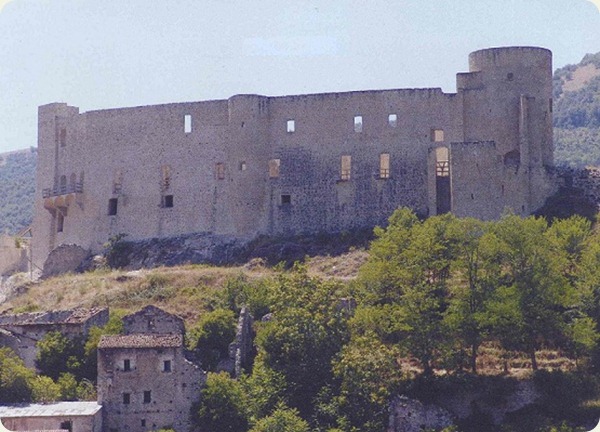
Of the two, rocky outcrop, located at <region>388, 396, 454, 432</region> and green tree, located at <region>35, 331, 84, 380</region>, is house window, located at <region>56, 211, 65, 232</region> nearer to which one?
green tree, located at <region>35, 331, 84, 380</region>

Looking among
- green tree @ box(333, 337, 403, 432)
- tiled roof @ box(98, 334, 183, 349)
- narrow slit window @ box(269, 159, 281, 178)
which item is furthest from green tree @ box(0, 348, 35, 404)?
narrow slit window @ box(269, 159, 281, 178)

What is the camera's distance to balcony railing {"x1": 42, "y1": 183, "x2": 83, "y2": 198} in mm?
66438

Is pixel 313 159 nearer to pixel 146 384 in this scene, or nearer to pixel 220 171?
pixel 220 171

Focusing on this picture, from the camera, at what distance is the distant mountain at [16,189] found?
110 m

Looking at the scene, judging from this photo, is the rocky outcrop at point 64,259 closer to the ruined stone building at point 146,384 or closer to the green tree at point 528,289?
the ruined stone building at point 146,384

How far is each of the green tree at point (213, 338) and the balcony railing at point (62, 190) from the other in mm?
17464

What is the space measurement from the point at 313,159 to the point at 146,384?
18.0 m

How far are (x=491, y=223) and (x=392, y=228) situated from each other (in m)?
3.59

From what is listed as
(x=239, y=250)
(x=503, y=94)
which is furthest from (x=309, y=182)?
(x=503, y=94)

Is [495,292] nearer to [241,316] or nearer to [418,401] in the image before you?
[418,401]

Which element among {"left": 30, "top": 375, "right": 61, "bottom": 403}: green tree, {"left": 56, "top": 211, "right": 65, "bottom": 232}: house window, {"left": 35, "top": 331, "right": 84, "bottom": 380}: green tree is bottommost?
{"left": 30, "top": 375, "right": 61, "bottom": 403}: green tree

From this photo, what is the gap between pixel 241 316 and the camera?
166 feet

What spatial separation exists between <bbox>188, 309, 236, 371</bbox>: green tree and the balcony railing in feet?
57.3

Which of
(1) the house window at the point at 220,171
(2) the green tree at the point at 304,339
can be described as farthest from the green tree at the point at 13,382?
(1) the house window at the point at 220,171
